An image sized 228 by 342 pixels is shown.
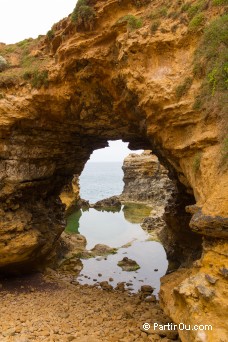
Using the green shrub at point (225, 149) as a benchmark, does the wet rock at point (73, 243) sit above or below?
below

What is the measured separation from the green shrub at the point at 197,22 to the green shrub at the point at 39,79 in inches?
237

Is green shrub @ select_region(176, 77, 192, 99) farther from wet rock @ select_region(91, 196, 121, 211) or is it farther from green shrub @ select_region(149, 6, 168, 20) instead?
wet rock @ select_region(91, 196, 121, 211)

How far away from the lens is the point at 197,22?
8.65 m

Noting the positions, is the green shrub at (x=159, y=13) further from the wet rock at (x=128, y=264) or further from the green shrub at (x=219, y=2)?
the wet rock at (x=128, y=264)

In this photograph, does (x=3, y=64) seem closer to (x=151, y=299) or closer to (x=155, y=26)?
(x=155, y=26)

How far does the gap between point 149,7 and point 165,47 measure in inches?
79.5

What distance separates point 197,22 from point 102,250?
16789 mm

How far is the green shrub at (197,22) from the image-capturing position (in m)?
8.62

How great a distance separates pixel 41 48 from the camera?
43.2 feet

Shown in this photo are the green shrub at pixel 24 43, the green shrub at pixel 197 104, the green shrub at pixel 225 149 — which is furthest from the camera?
the green shrub at pixel 24 43

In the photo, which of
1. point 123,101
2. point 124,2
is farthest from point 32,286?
point 124,2

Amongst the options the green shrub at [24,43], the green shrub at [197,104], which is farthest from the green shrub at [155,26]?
the green shrub at [24,43]

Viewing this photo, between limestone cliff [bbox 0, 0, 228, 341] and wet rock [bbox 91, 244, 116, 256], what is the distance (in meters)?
5.78
